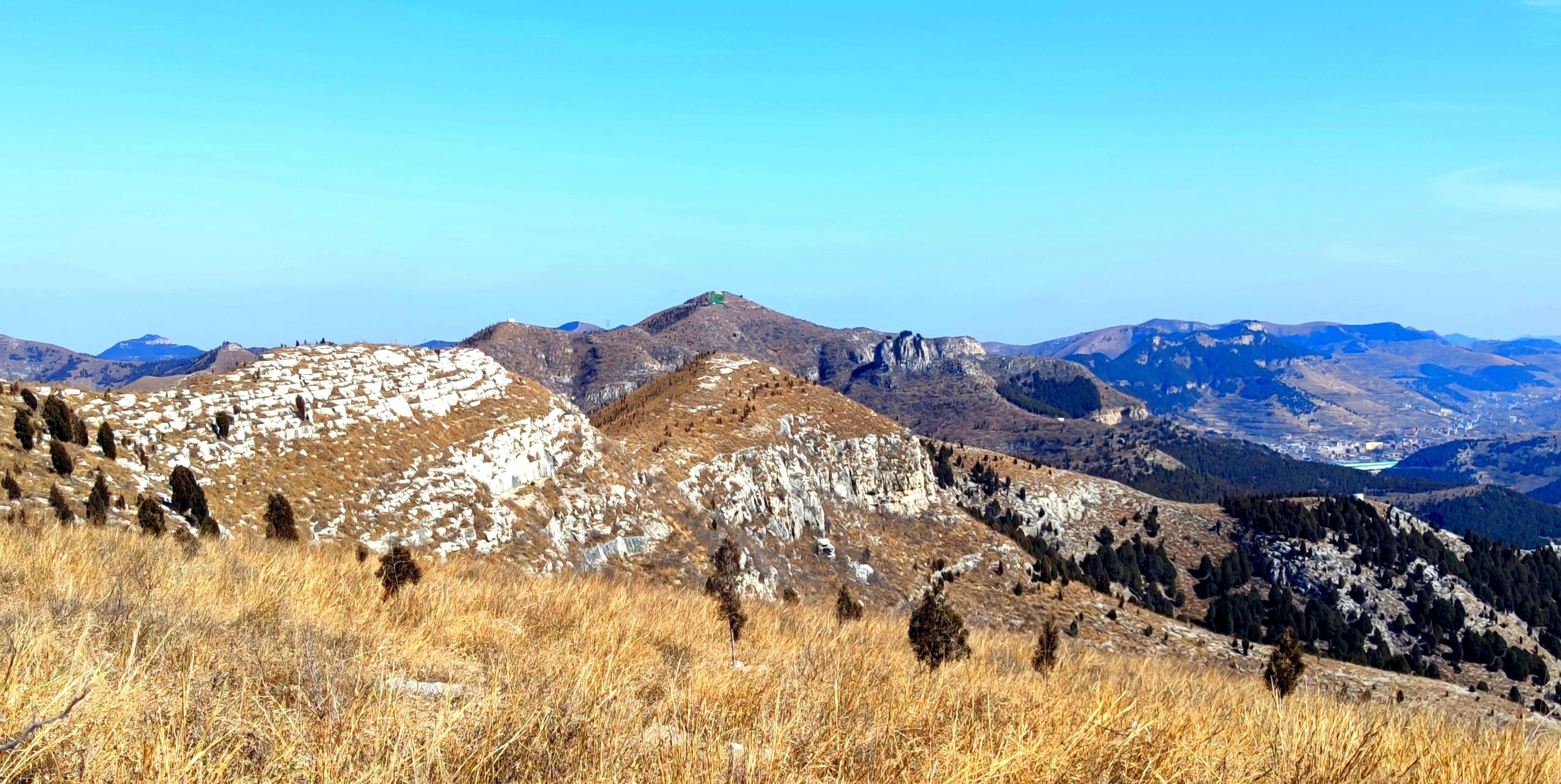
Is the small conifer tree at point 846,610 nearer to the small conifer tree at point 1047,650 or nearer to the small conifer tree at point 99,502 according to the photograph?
the small conifer tree at point 1047,650

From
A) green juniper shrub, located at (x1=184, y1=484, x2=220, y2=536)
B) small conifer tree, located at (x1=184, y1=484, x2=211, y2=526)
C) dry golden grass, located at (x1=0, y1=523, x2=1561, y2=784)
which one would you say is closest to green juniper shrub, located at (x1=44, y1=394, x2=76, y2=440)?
green juniper shrub, located at (x1=184, y1=484, x2=220, y2=536)

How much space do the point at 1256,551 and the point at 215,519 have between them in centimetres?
11359

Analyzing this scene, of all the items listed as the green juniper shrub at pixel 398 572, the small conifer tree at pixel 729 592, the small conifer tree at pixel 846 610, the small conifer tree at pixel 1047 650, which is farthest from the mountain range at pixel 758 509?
the green juniper shrub at pixel 398 572

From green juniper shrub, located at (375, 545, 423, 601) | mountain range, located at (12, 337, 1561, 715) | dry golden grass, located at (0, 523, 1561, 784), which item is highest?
dry golden grass, located at (0, 523, 1561, 784)

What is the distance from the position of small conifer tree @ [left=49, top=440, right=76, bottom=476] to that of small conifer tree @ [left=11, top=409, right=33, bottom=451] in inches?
18.5

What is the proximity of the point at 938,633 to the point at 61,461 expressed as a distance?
25092mm

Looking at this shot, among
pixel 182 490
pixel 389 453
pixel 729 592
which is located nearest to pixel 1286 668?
pixel 729 592

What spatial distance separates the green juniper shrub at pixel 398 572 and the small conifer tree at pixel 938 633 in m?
6.16

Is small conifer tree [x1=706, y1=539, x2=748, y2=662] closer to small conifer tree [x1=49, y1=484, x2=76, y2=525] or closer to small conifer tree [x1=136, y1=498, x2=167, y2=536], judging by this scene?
small conifer tree [x1=136, y1=498, x2=167, y2=536]

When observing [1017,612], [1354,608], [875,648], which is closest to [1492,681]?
[1354,608]

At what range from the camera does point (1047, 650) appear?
10430mm

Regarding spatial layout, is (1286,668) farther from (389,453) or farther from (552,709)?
(389,453)

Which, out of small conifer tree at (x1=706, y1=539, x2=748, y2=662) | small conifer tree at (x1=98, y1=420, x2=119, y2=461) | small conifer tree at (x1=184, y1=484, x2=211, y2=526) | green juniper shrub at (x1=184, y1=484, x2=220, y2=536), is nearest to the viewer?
small conifer tree at (x1=706, y1=539, x2=748, y2=662)

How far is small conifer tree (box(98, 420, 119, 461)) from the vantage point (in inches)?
930
